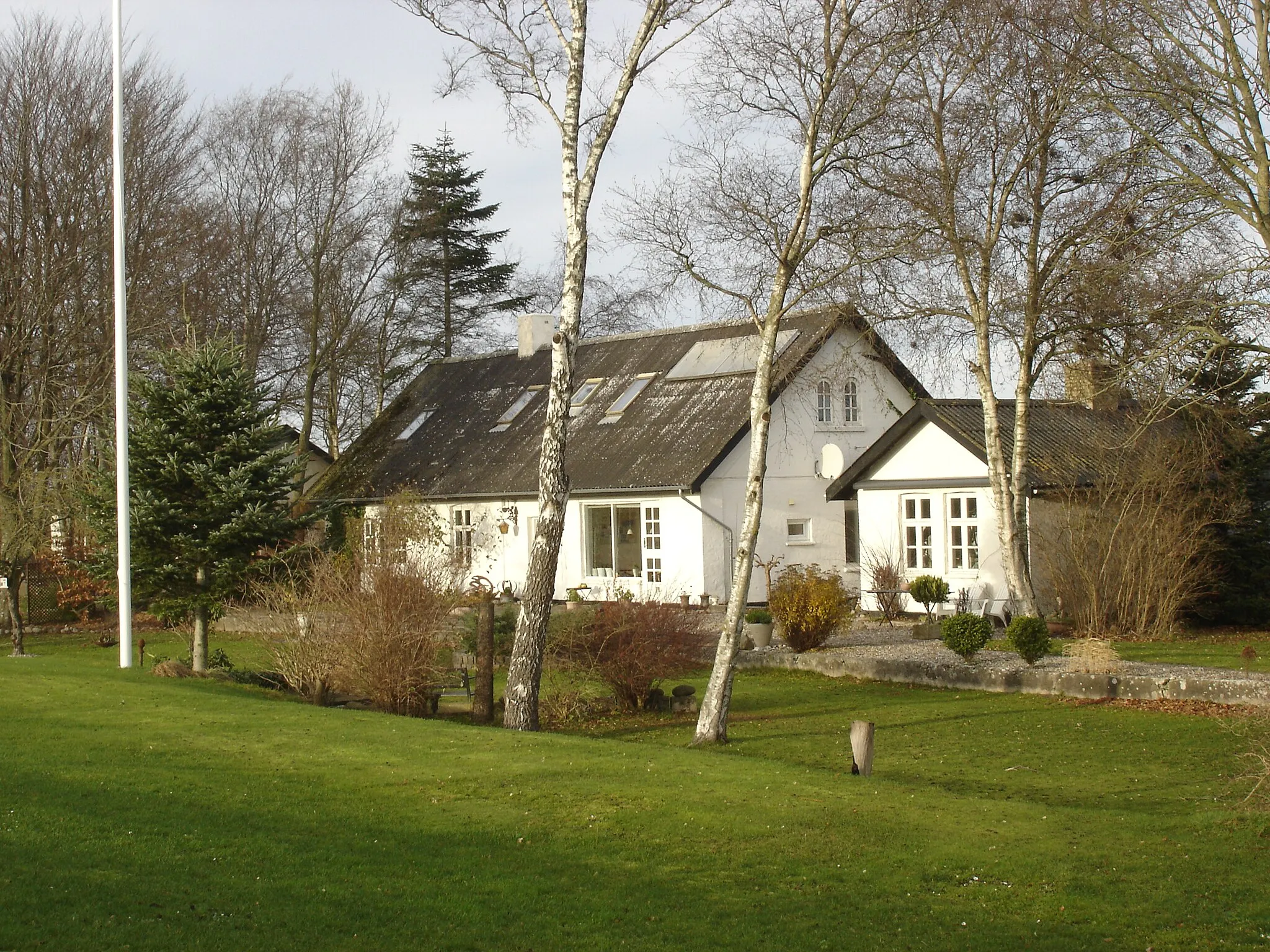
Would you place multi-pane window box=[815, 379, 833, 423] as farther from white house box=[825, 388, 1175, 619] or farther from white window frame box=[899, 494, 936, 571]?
white window frame box=[899, 494, 936, 571]

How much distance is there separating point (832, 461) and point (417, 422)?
45.8 ft

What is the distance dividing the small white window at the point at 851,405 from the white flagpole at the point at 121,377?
17.8 m

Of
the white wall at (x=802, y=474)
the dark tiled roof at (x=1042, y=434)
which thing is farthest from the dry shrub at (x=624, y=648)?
the white wall at (x=802, y=474)

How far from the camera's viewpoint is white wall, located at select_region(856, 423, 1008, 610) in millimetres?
24797

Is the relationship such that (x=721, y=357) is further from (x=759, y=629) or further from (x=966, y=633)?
(x=966, y=633)

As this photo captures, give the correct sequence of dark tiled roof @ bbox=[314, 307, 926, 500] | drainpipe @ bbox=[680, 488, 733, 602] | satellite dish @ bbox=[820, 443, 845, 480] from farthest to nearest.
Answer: satellite dish @ bbox=[820, 443, 845, 480], dark tiled roof @ bbox=[314, 307, 926, 500], drainpipe @ bbox=[680, 488, 733, 602]

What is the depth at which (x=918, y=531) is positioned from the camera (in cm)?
2634

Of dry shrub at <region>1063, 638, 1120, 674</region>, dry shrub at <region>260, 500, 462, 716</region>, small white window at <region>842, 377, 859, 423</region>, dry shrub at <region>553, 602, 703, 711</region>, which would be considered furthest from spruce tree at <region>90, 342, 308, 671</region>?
small white window at <region>842, 377, 859, 423</region>

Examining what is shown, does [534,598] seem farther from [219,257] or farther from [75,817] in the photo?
[219,257]

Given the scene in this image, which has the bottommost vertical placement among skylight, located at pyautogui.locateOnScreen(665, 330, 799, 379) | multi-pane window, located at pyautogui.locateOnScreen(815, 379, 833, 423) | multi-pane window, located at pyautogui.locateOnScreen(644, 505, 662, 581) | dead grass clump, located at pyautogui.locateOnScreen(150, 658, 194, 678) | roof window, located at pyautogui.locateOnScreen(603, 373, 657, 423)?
dead grass clump, located at pyautogui.locateOnScreen(150, 658, 194, 678)

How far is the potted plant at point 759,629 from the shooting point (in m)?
21.6

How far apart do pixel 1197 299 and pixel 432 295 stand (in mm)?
36743

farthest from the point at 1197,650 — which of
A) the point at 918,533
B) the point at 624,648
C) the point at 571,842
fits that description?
the point at 571,842

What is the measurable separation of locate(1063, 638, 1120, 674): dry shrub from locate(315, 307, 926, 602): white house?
30.9 ft
